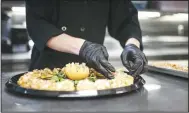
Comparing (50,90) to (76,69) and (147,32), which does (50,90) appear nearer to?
(76,69)

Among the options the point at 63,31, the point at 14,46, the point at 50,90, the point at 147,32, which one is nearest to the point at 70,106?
the point at 50,90

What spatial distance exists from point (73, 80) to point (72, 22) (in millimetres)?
275

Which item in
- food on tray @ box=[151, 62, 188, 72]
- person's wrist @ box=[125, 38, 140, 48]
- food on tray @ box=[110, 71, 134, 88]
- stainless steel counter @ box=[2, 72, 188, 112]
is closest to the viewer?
stainless steel counter @ box=[2, 72, 188, 112]

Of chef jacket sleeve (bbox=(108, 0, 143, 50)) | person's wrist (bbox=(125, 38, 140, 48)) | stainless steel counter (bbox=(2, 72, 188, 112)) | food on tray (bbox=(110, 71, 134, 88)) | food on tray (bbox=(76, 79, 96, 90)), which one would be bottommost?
stainless steel counter (bbox=(2, 72, 188, 112))

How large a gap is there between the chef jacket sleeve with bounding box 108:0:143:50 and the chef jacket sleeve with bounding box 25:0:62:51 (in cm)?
22

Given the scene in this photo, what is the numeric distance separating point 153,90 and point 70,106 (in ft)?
0.92

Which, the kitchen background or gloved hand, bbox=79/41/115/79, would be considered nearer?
the kitchen background

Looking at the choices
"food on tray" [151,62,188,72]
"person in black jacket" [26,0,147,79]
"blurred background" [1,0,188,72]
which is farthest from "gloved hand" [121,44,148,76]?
"food on tray" [151,62,188,72]

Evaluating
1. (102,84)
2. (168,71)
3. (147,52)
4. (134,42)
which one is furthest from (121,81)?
(147,52)

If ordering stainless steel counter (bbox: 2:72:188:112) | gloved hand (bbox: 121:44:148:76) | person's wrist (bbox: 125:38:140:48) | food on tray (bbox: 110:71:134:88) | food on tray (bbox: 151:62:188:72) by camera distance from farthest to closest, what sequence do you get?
food on tray (bbox: 151:62:188:72), person's wrist (bbox: 125:38:140:48), gloved hand (bbox: 121:44:148:76), food on tray (bbox: 110:71:134:88), stainless steel counter (bbox: 2:72:188:112)

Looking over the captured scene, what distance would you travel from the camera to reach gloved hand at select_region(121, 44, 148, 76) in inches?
35.5

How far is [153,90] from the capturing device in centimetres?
87

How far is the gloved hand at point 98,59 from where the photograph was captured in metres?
→ 0.81

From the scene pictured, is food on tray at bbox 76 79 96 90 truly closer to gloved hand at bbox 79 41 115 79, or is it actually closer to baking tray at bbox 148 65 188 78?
gloved hand at bbox 79 41 115 79
